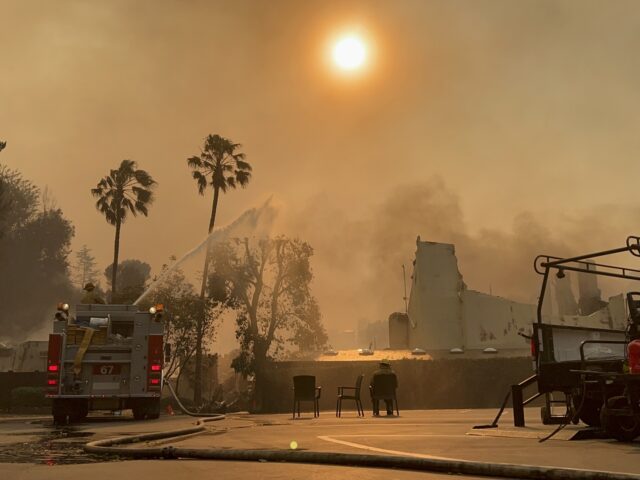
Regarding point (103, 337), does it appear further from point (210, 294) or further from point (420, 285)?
point (420, 285)

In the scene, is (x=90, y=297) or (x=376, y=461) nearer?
(x=376, y=461)

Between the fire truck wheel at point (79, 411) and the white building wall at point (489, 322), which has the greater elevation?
the white building wall at point (489, 322)

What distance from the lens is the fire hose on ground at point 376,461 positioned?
5.18 metres

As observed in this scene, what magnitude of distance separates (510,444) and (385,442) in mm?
1658

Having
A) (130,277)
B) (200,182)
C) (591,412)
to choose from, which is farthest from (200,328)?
(130,277)

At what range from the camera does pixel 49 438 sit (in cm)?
1099

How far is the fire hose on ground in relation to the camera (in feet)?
17.0

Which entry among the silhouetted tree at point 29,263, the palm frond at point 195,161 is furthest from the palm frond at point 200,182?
the silhouetted tree at point 29,263

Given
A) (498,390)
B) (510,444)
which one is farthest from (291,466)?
(498,390)

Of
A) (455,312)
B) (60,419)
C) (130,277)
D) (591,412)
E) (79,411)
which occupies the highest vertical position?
(130,277)

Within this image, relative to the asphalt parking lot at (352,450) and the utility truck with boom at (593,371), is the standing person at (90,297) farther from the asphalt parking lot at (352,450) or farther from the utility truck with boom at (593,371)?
the utility truck with boom at (593,371)

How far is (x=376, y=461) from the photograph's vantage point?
6.34 m

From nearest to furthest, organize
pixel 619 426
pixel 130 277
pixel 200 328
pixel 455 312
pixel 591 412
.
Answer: pixel 619 426, pixel 591 412, pixel 200 328, pixel 455 312, pixel 130 277

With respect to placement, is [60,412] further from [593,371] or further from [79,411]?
[593,371]
